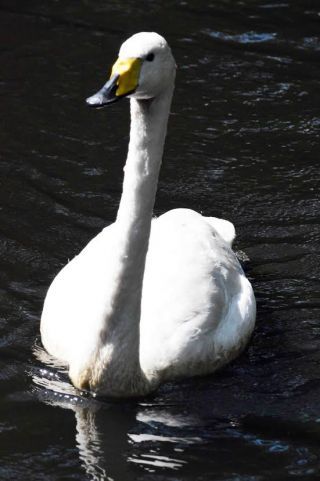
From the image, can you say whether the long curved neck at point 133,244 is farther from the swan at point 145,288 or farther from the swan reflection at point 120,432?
the swan reflection at point 120,432

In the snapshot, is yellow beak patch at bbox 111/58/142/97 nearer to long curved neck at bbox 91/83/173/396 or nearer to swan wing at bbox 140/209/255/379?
long curved neck at bbox 91/83/173/396

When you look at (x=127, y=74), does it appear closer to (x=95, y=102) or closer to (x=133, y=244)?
(x=95, y=102)

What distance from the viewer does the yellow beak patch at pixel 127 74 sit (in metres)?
6.34

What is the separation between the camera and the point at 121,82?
635 centimetres

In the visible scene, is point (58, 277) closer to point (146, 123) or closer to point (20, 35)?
point (146, 123)

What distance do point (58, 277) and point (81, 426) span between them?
1.41 metres

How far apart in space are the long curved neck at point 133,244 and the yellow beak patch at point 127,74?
0.98ft

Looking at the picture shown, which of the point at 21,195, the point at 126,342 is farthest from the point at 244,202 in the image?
the point at 126,342

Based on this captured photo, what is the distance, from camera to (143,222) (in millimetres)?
6910

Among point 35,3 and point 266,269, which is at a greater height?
point 35,3

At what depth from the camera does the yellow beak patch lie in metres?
6.34

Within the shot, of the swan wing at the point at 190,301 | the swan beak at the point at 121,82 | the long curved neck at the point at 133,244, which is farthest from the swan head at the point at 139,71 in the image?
the swan wing at the point at 190,301

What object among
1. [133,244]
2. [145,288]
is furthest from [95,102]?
[145,288]

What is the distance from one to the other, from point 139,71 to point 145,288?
1.91 m
